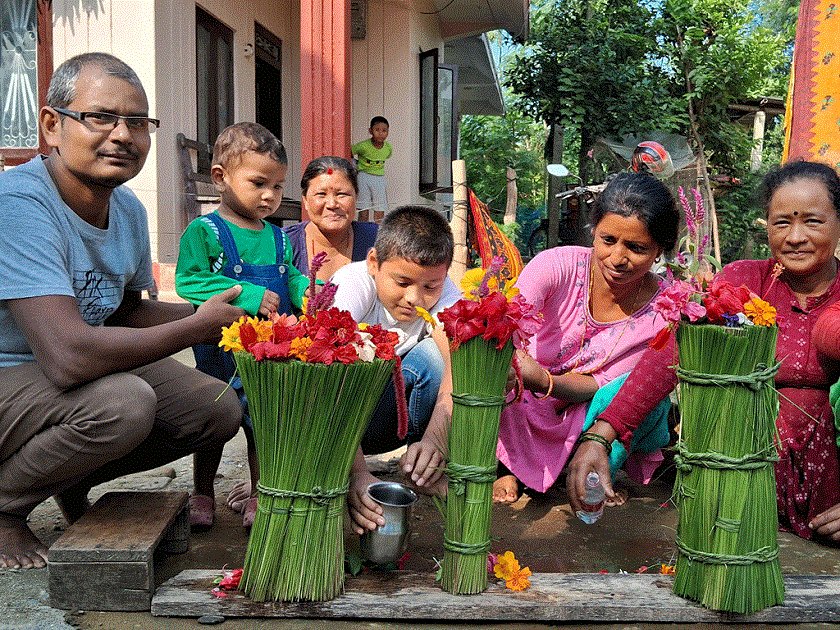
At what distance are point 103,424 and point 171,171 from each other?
474 centimetres

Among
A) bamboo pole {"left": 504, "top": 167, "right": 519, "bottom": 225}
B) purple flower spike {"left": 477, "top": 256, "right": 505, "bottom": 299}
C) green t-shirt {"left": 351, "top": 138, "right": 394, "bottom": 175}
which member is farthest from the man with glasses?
green t-shirt {"left": 351, "top": 138, "right": 394, "bottom": 175}

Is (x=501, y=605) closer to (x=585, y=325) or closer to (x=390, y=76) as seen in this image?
(x=585, y=325)

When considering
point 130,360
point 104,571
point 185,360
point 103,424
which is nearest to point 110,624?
point 104,571

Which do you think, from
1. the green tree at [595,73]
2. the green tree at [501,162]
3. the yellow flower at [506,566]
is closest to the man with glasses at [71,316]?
the yellow flower at [506,566]

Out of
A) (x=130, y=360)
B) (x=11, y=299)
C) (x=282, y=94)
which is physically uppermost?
(x=282, y=94)

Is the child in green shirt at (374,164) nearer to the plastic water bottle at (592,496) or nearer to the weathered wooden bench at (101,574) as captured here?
the plastic water bottle at (592,496)

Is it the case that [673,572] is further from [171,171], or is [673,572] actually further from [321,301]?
[171,171]

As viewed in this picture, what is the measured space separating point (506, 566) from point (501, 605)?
139 millimetres

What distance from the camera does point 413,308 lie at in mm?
2912

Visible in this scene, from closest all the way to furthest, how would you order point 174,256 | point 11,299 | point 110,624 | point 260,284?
1. point 110,624
2. point 11,299
3. point 260,284
4. point 174,256

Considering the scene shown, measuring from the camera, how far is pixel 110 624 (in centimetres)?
204

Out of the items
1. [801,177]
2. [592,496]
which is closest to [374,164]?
[801,177]

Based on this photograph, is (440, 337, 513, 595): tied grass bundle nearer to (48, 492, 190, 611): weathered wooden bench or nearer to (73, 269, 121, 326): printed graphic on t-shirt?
(48, 492, 190, 611): weathered wooden bench

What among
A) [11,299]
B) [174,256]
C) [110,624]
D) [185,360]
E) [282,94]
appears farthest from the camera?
[282,94]
